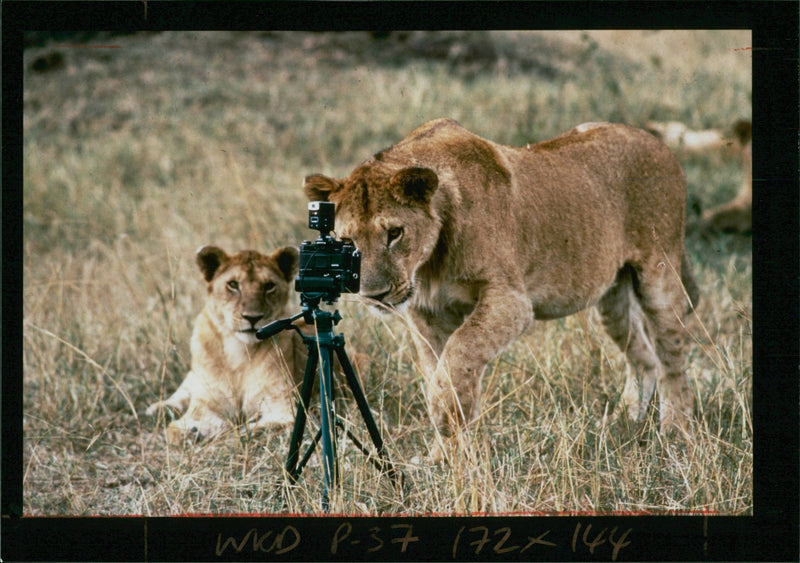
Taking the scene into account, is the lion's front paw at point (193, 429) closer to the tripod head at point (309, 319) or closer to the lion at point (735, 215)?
the tripod head at point (309, 319)

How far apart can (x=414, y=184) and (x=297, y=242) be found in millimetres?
4142

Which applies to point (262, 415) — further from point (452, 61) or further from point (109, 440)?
point (452, 61)

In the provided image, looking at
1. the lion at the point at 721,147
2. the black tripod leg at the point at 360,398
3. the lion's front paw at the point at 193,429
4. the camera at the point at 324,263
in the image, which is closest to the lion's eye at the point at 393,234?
the camera at the point at 324,263

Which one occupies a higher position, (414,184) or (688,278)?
(414,184)

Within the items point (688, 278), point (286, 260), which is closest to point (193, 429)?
point (286, 260)

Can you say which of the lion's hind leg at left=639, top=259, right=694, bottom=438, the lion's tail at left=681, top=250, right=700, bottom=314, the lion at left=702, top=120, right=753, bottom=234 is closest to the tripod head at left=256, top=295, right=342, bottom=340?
the lion's hind leg at left=639, top=259, right=694, bottom=438

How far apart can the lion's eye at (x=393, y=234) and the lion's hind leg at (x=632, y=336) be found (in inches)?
68.8

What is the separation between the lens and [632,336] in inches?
223

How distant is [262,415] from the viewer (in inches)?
216

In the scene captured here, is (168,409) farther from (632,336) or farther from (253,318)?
(632,336)

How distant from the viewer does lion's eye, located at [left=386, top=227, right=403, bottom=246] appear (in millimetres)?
4031

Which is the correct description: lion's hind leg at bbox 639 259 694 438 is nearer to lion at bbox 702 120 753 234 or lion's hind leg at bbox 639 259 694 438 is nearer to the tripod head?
the tripod head

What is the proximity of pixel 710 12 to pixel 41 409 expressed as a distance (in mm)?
4191

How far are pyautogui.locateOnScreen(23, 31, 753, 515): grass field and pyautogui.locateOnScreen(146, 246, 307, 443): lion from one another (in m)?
0.27
